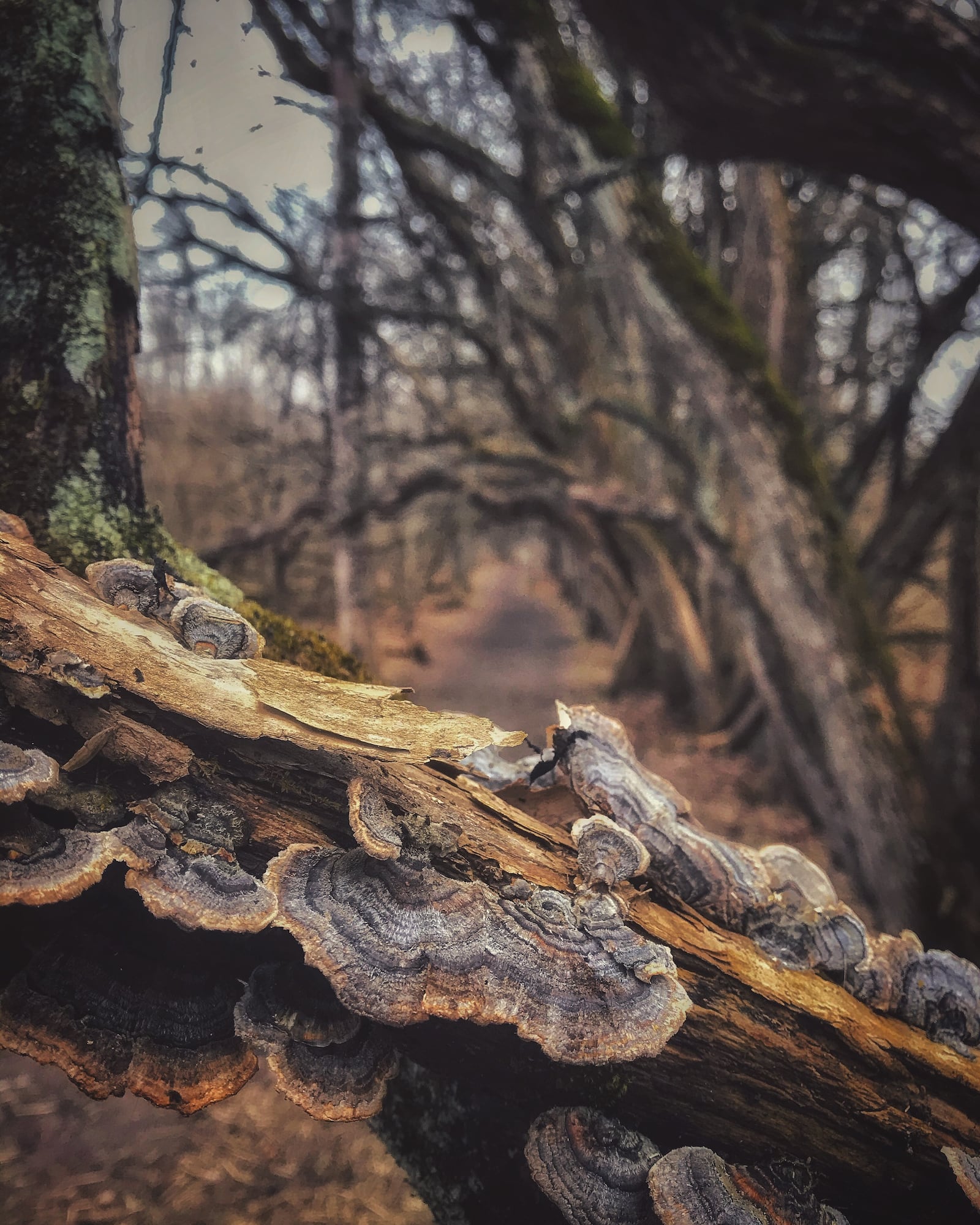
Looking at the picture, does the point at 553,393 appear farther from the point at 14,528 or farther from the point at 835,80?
the point at 14,528

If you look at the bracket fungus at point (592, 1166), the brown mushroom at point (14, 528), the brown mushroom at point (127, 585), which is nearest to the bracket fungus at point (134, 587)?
the brown mushroom at point (127, 585)

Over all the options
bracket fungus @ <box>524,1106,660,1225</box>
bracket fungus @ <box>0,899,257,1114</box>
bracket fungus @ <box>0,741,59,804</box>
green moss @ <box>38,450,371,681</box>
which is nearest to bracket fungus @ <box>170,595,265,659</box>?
green moss @ <box>38,450,371,681</box>

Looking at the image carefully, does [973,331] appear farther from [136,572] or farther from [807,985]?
[136,572]

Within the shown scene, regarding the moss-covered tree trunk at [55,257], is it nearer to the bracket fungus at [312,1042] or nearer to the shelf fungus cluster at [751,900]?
the bracket fungus at [312,1042]

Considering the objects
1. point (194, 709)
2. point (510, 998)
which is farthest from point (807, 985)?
point (194, 709)

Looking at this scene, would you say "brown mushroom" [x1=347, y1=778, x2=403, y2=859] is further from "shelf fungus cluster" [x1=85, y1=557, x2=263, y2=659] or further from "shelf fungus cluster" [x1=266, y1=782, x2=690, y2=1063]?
"shelf fungus cluster" [x1=85, y1=557, x2=263, y2=659]

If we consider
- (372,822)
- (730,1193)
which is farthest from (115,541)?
(730,1193)
